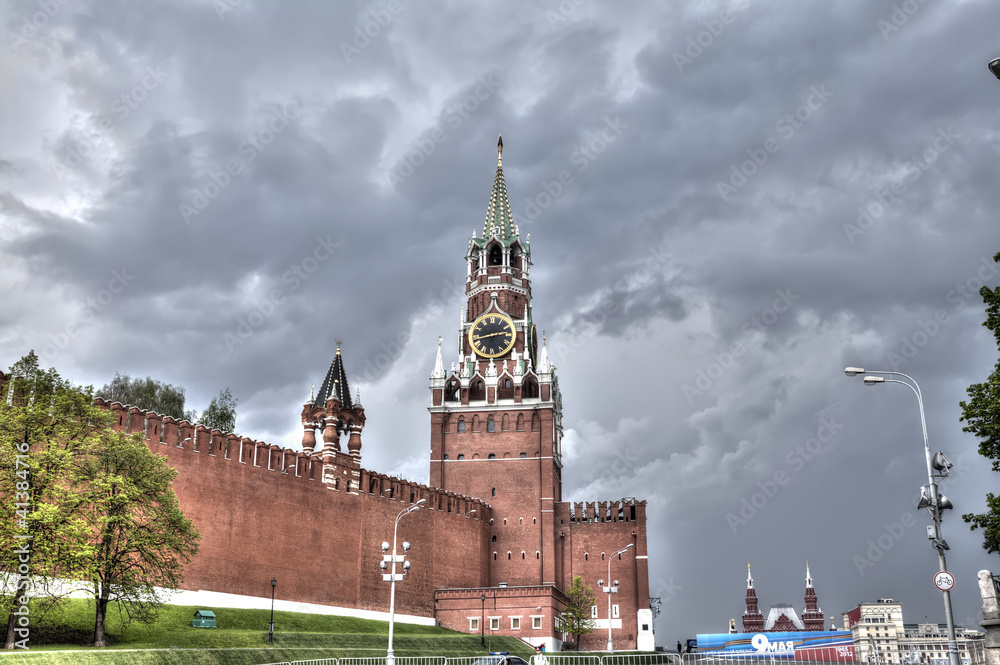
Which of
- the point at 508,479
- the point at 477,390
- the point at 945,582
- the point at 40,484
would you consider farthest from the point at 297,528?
the point at 945,582

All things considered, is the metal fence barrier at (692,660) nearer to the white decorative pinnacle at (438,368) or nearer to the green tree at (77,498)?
the green tree at (77,498)

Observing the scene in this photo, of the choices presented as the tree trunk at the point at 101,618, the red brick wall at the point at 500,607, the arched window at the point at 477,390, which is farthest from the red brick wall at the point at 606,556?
the tree trunk at the point at 101,618

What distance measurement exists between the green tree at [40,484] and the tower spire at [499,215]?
54601 mm

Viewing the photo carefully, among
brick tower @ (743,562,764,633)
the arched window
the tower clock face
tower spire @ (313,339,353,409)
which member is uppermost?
the tower clock face

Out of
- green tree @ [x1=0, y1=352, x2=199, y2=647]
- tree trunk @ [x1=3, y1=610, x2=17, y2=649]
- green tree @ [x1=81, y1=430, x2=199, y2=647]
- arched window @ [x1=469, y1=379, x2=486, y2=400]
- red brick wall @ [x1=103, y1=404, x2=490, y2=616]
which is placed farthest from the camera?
arched window @ [x1=469, y1=379, x2=486, y2=400]

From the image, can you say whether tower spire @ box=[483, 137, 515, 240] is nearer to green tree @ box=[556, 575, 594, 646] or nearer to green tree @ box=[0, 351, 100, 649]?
green tree @ box=[556, 575, 594, 646]

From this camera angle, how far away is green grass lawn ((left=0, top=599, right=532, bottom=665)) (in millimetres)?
30062

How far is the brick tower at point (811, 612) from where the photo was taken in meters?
160

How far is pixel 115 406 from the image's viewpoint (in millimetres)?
42250

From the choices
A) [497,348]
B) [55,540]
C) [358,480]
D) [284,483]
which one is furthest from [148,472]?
[497,348]

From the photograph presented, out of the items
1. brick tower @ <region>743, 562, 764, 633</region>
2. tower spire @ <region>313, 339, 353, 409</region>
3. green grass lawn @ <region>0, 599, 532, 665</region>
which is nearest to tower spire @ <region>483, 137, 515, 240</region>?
tower spire @ <region>313, 339, 353, 409</region>

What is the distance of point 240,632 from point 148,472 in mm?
9038

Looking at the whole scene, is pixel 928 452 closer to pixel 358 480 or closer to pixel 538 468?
pixel 358 480

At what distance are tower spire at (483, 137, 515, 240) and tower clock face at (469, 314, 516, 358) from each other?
924 cm
